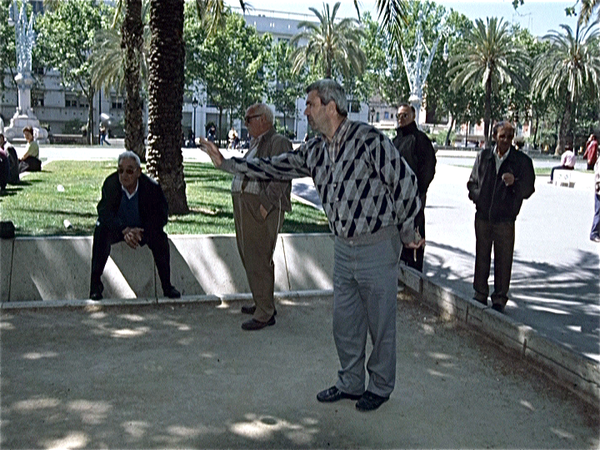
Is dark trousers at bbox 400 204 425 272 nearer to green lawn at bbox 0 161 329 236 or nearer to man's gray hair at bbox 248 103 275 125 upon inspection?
green lawn at bbox 0 161 329 236

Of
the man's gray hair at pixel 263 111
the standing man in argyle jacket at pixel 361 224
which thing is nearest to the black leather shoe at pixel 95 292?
the man's gray hair at pixel 263 111

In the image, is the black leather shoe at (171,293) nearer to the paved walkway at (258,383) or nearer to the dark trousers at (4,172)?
the paved walkway at (258,383)

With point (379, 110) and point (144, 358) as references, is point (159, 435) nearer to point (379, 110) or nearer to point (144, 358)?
point (144, 358)

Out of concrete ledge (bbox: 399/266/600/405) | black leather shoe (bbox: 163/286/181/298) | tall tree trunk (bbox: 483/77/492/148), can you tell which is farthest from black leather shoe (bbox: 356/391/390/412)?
tall tree trunk (bbox: 483/77/492/148)

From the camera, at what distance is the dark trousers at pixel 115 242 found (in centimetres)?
647

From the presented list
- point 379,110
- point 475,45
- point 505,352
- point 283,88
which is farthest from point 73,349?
point 379,110

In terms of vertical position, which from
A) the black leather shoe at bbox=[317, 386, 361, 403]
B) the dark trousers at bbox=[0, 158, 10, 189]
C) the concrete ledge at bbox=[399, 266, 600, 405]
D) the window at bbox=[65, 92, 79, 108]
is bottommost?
the black leather shoe at bbox=[317, 386, 361, 403]

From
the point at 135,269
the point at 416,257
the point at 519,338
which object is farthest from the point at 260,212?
the point at 416,257

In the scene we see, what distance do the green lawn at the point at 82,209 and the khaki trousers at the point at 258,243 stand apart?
292cm

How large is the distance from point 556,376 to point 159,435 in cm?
280

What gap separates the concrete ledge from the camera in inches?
176

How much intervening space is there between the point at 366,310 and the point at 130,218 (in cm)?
324

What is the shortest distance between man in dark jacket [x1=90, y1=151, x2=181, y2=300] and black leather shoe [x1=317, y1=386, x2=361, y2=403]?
2.73 m

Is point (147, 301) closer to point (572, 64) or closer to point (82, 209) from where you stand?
point (82, 209)
